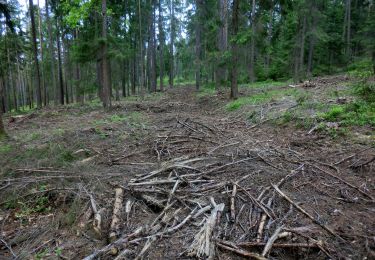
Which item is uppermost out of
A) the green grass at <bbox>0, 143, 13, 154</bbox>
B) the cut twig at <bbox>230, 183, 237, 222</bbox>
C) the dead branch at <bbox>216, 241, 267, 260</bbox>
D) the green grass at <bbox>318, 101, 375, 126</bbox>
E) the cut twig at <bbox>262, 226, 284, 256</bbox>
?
the green grass at <bbox>318, 101, 375, 126</bbox>

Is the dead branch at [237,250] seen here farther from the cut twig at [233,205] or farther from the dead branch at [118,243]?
the dead branch at [118,243]

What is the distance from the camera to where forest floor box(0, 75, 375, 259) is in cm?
313

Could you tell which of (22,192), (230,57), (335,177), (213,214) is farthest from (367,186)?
(230,57)

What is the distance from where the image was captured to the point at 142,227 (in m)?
3.41

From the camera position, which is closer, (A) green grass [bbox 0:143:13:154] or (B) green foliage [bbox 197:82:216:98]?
(A) green grass [bbox 0:143:13:154]

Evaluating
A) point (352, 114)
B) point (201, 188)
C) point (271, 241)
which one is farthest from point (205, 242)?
point (352, 114)

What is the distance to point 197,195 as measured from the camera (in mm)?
4098

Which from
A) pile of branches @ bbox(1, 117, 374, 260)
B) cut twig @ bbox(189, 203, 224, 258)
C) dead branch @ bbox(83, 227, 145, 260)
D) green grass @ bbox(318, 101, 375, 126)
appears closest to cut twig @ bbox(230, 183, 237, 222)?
pile of branches @ bbox(1, 117, 374, 260)

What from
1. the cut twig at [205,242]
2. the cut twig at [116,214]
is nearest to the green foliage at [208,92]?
the cut twig at [116,214]

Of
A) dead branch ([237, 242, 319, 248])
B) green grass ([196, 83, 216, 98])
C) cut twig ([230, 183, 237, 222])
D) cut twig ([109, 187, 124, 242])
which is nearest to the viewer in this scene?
dead branch ([237, 242, 319, 248])

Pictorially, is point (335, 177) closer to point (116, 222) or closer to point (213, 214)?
point (213, 214)

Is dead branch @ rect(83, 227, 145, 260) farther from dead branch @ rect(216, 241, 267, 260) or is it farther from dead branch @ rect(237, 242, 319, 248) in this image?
dead branch @ rect(237, 242, 319, 248)

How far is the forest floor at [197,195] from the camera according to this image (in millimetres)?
3127

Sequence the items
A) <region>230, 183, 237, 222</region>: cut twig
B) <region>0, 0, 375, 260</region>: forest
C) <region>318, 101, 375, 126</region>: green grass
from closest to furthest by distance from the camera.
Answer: <region>0, 0, 375, 260</region>: forest
<region>230, 183, 237, 222</region>: cut twig
<region>318, 101, 375, 126</region>: green grass
